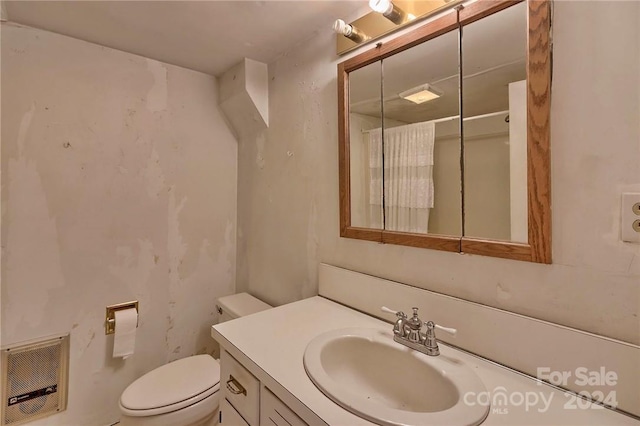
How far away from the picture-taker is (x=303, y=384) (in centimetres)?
77

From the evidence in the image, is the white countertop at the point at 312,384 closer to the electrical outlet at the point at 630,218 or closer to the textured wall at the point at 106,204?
the electrical outlet at the point at 630,218

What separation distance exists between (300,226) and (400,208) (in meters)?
0.62

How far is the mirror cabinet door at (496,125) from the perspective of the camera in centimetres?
84

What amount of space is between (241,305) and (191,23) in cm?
152

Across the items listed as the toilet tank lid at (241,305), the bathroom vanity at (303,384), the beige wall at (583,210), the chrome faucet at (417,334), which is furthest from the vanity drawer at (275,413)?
the toilet tank lid at (241,305)

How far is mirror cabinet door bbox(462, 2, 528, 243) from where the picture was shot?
844 millimetres

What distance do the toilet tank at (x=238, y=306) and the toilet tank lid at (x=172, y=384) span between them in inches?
10.3

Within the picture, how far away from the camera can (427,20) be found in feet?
3.46

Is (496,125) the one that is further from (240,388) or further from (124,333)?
(124,333)

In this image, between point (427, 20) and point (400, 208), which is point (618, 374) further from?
point (427, 20)

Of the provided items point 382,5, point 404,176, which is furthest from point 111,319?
point 382,5

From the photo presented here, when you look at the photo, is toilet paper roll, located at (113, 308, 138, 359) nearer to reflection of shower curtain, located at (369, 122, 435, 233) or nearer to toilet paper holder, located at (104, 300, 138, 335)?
toilet paper holder, located at (104, 300, 138, 335)

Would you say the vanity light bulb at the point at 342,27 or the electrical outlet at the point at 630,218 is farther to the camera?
the vanity light bulb at the point at 342,27

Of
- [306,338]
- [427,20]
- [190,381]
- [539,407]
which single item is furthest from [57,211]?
[539,407]
